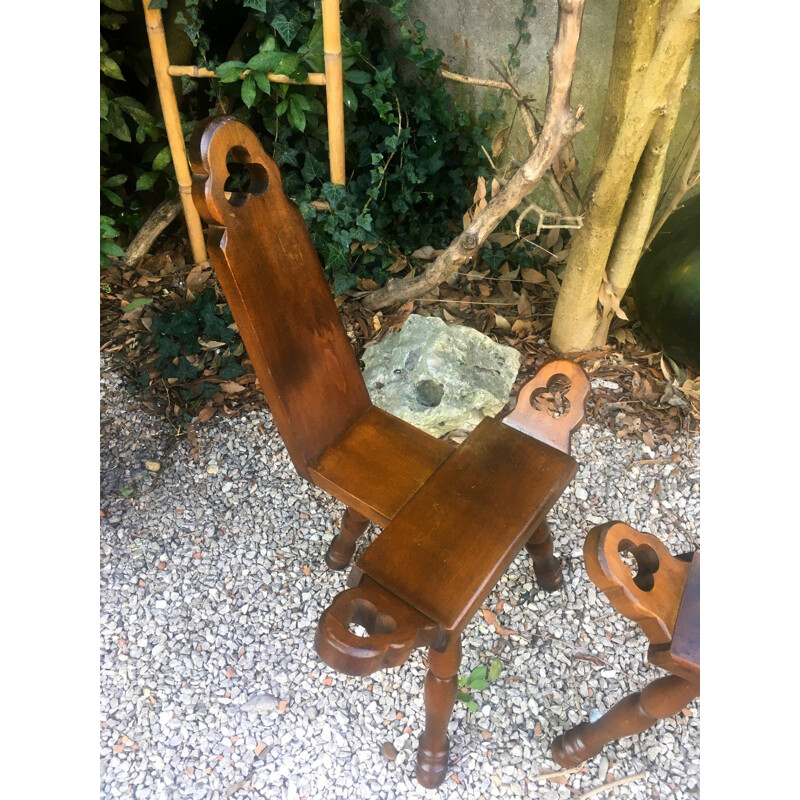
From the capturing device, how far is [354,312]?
2695mm

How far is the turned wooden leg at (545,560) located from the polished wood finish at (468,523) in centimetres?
32

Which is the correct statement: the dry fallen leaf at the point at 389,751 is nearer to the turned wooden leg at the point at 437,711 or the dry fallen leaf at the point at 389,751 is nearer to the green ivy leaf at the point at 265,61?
the turned wooden leg at the point at 437,711

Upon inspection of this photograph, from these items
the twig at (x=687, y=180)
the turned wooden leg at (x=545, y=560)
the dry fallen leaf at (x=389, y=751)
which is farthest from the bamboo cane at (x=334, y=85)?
the dry fallen leaf at (x=389, y=751)

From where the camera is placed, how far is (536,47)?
96.4 inches

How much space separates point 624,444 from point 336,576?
1.11 m

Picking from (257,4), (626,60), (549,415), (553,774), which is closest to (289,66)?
(257,4)

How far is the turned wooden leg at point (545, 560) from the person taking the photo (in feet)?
5.87

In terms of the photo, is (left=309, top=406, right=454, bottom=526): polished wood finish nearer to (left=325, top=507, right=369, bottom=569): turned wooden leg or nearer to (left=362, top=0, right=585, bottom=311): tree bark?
(left=325, top=507, right=369, bottom=569): turned wooden leg

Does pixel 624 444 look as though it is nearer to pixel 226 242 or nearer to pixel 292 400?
pixel 292 400

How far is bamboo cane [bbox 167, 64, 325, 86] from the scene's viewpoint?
227cm

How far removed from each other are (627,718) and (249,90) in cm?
220

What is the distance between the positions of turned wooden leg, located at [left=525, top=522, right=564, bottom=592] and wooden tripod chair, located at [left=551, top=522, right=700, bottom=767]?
0.52 metres

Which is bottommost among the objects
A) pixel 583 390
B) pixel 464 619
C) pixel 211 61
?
pixel 464 619

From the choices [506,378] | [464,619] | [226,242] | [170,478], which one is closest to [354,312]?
[506,378]
